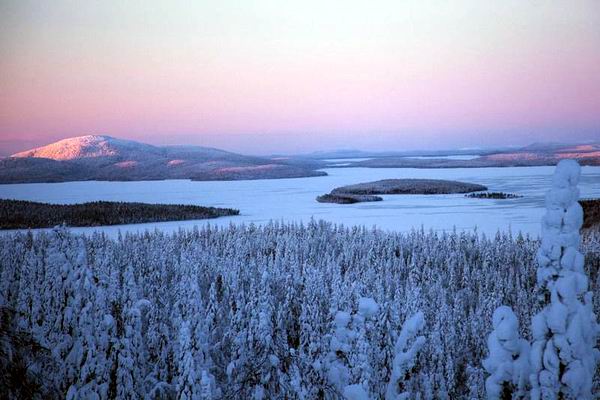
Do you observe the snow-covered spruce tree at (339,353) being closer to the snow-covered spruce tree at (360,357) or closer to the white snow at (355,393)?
the snow-covered spruce tree at (360,357)

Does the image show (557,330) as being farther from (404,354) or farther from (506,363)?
(404,354)

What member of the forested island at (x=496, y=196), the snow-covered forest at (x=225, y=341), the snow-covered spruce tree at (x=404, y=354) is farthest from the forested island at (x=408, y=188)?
the snow-covered spruce tree at (x=404, y=354)

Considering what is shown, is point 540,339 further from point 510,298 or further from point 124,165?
point 124,165

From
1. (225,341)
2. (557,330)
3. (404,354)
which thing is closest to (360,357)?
(404,354)

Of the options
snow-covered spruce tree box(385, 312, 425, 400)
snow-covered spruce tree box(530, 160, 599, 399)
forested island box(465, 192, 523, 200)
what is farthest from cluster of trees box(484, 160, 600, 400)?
forested island box(465, 192, 523, 200)

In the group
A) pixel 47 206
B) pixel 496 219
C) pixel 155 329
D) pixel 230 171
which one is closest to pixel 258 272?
pixel 155 329

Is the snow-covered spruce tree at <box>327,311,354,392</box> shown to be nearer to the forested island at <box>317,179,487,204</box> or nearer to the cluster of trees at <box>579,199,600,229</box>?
the cluster of trees at <box>579,199,600,229</box>
